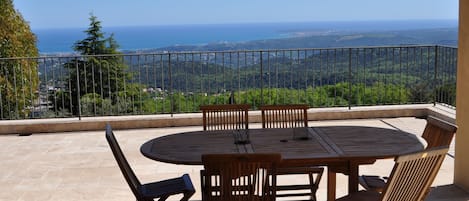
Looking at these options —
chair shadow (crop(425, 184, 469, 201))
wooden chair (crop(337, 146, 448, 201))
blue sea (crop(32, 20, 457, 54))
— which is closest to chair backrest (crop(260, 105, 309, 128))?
chair shadow (crop(425, 184, 469, 201))

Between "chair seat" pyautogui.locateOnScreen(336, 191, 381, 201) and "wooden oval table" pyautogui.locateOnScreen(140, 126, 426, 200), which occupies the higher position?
"wooden oval table" pyautogui.locateOnScreen(140, 126, 426, 200)

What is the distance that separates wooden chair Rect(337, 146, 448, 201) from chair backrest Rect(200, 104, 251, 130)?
1599mm

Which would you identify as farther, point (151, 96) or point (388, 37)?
point (388, 37)

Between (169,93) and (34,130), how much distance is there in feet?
5.89

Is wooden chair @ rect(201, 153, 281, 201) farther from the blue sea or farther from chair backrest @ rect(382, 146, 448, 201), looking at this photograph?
the blue sea

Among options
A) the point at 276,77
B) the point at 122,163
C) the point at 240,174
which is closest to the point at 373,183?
the point at 240,174

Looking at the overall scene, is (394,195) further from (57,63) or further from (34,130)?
(57,63)

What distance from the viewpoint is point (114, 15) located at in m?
55.1

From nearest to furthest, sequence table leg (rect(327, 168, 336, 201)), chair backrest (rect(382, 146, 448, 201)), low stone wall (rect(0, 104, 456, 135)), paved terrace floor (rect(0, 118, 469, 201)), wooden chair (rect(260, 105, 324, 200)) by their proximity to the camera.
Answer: chair backrest (rect(382, 146, 448, 201)) → table leg (rect(327, 168, 336, 201)) → wooden chair (rect(260, 105, 324, 200)) → paved terrace floor (rect(0, 118, 469, 201)) → low stone wall (rect(0, 104, 456, 135))

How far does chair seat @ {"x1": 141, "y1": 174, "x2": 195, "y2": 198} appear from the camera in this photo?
10.6 feet

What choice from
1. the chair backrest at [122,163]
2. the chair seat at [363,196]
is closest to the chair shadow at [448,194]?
the chair seat at [363,196]

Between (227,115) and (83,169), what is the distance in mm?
1783

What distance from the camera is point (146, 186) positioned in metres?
3.40

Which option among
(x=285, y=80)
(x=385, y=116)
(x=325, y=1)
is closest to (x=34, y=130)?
(x=285, y=80)
